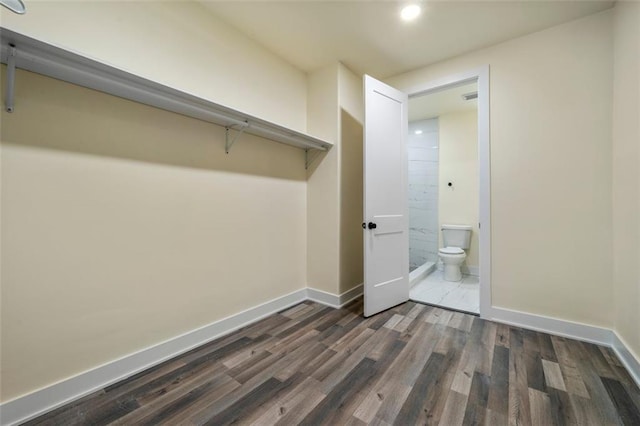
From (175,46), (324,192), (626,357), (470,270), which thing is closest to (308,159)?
(324,192)

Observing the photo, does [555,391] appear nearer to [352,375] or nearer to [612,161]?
[352,375]

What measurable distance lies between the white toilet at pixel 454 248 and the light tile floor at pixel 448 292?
14cm

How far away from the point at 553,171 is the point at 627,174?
1.41ft

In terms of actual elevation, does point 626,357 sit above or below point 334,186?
below

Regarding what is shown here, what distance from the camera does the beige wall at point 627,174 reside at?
5.15 ft

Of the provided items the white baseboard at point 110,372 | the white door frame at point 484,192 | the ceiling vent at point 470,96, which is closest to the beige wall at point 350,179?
the white baseboard at point 110,372

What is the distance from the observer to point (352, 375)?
158 centimetres

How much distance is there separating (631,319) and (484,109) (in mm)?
1852

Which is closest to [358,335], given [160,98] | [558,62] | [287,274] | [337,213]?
[287,274]

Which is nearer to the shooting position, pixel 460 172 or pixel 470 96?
pixel 470 96

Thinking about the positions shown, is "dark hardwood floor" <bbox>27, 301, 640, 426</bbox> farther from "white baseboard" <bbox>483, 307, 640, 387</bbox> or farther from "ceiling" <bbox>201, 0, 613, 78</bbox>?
"ceiling" <bbox>201, 0, 613, 78</bbox>

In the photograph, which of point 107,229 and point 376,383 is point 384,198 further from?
point 107,229

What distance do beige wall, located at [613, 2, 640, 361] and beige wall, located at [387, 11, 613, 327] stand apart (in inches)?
3.2

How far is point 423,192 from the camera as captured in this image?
4379 mm
